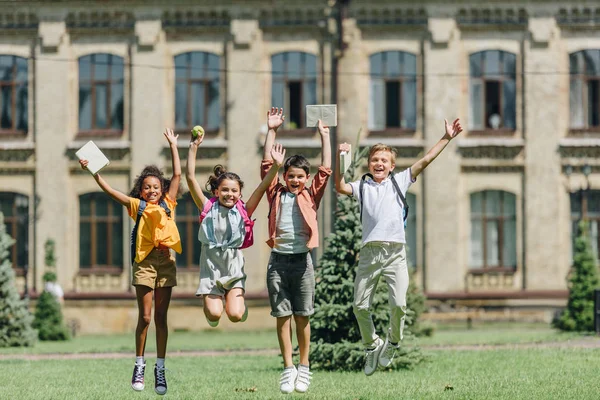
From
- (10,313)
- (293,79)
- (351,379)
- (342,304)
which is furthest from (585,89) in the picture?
(351,379)

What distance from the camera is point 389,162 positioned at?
13695 mm

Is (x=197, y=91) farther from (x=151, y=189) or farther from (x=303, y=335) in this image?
(x=303, y=335)

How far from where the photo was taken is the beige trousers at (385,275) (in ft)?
44.3

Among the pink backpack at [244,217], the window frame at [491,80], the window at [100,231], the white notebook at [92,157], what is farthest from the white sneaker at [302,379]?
the window at [100,231]

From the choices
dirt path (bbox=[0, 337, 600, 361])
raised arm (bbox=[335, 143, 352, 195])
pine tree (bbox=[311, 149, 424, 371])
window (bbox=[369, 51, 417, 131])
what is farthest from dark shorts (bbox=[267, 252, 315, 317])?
window (bbox=[369, 51, 417, 131])

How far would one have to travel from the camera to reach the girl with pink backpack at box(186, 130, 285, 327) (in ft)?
43.2

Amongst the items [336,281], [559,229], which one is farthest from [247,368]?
[559,229]

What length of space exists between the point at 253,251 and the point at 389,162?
22.2m

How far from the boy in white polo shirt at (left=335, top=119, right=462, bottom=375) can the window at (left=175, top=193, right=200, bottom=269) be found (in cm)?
2278

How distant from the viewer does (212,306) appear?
1312 cm

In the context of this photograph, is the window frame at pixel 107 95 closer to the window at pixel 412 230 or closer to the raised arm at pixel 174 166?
the window at pixel 412 230

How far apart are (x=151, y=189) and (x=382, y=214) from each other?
2493mm

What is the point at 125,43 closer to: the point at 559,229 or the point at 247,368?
the point at 559,229

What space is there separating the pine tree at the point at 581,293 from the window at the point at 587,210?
404 cm
